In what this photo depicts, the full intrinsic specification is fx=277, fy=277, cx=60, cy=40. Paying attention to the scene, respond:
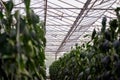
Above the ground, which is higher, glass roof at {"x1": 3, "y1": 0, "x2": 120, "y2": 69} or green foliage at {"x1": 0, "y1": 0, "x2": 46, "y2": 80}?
green foliage at {"x1": 0, "y1": 0, "x2": 46, "y2": 80}

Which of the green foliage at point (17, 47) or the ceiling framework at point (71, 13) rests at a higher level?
the green foliage at point (17, 47)

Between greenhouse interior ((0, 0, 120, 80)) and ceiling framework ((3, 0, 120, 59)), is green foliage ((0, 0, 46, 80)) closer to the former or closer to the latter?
greenhouse interior ((0, 0, 120, 80))

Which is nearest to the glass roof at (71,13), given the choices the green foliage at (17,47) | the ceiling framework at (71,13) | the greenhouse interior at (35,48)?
the ceiling framework at (71,13)

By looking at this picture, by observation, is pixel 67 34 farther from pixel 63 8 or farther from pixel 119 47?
pixel 119 47

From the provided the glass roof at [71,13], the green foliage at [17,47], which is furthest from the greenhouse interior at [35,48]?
the glass roof at [71,13]

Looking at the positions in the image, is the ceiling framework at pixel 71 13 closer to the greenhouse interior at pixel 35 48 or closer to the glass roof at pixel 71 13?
the glass roof at pixel 71 13

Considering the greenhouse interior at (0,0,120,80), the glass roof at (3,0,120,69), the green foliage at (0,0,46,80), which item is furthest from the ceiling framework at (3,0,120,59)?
the green foliage at (0,0,46,80)

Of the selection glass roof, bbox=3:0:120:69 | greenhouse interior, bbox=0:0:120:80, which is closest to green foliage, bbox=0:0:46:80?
greenhouse interior, bbox=0:0:120:80

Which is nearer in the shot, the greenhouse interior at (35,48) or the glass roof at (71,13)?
the greenhouse interior at (35,48)

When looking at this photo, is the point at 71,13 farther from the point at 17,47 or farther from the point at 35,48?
the point at 17,47

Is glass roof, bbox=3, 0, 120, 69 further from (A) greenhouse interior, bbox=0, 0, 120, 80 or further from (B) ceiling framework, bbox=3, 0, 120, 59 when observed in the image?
(A) greenhouse interior, bbox=0, 0, 120, 80

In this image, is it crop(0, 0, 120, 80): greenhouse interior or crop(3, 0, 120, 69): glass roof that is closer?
crop(0, 0, 120, 80): greenhouse interior

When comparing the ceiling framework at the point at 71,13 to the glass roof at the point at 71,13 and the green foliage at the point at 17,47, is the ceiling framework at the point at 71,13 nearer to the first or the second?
the glass roof at the point at 71,13

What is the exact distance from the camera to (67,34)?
16.8 meters
